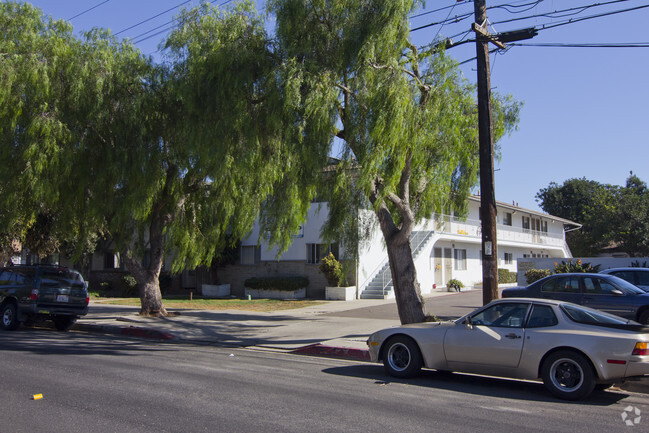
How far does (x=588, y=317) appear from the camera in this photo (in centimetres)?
794

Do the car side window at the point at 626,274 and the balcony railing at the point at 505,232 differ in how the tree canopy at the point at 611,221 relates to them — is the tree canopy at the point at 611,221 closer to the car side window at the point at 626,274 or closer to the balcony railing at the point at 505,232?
the balcony railing at the point at 505,232

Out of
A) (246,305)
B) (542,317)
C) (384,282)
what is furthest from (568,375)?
(384,282)

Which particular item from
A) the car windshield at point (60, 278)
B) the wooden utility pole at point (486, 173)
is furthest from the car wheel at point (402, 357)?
the car windshield at point (60, 278)

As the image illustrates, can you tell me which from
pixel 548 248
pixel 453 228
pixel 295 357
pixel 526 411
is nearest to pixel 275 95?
pixel 295 357

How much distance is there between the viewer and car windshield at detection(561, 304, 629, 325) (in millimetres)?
7809

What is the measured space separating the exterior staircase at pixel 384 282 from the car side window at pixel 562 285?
10941mm

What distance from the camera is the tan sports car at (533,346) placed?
7.29 metres

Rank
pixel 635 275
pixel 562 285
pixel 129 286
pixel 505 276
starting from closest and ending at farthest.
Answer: pixel 562 285 < pixel 635 275 < pixel 129 286 < pixel 505 276

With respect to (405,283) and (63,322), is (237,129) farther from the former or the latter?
(63,322)

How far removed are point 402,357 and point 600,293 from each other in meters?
7.08

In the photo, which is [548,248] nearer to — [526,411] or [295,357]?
[295,357]

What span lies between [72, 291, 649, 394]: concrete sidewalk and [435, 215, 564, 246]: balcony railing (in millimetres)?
9249

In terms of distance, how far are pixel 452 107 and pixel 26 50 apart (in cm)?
1351

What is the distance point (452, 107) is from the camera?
41.6 ft
